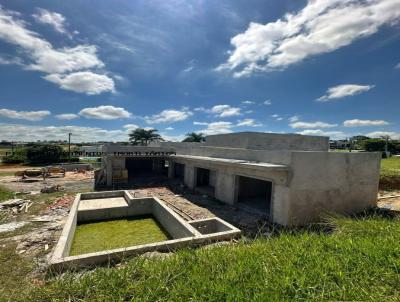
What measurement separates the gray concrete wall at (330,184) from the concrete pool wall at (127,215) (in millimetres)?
3618

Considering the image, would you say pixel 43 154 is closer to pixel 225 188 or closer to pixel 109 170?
pixel 109 170

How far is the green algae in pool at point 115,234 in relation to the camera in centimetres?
1017

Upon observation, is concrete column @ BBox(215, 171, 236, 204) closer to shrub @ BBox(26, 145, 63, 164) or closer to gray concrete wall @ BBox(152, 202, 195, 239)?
gray concrete wall @ BBox(152, 202, 195, 239)

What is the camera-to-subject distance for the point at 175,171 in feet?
83.9

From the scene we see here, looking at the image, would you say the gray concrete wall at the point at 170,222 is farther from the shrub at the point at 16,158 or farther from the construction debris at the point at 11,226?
the shrub at the point at 16,158

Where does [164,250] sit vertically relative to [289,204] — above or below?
below

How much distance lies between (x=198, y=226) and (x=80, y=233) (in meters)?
6.45

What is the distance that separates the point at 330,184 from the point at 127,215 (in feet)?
40.4

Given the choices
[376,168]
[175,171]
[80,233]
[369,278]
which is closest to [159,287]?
[369,278]

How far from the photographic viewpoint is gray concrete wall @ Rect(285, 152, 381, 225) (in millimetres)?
10484

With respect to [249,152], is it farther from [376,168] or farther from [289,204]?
[376,168]

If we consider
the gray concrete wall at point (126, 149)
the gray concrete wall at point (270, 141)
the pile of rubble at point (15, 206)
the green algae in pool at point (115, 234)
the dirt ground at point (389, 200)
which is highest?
the gray concrete wall at point (270, 141)

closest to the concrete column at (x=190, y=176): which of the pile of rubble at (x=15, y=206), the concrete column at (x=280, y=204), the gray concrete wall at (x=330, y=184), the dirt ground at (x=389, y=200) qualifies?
the concrete column at (x=280, y=204)

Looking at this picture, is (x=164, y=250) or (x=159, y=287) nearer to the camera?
(x=159, y=287)
